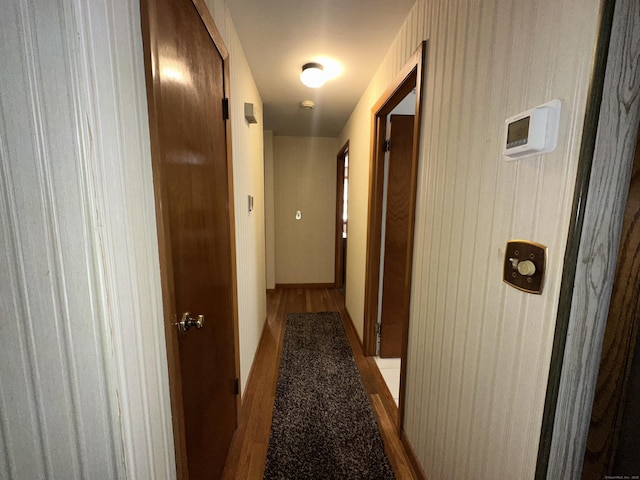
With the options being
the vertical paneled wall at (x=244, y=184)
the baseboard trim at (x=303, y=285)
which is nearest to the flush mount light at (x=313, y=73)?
the vertical paneled wall at (x=244, y=184)

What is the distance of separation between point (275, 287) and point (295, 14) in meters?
3.51

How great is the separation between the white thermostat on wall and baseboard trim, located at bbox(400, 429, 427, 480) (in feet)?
4.89

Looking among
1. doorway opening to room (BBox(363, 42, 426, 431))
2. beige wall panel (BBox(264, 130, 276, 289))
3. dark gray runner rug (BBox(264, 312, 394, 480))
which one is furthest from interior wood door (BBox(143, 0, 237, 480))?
beige wall panel (BBox(264, 130, 276, 289))

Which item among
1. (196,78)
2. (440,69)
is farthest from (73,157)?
(440,69)

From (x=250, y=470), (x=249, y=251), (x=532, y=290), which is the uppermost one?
(x=532, y=290)

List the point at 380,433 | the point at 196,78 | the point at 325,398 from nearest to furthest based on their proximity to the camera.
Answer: the point at 196,78 < the point at 380,433 < the point at 325,398

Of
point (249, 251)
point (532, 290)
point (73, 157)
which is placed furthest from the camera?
point (249, 251)

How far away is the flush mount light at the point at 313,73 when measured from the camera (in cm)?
188

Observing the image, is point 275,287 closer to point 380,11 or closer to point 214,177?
point 214,177

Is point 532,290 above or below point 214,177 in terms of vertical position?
below

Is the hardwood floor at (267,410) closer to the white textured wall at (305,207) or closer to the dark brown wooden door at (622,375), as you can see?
the dark brown wooden door at (622,375)

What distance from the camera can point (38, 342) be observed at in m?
0.54

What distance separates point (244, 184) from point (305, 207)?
224cm

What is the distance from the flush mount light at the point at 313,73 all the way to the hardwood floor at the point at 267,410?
236cm
